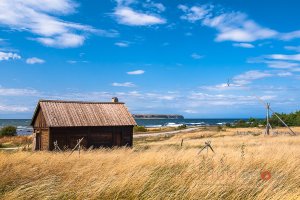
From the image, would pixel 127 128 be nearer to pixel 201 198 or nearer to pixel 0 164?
pixel 0 164

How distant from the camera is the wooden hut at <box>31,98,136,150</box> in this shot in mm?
26828

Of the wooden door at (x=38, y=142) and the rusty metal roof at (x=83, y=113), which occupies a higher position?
the rusty metal roof at (x=83, y=113)

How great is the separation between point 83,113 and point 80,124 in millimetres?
1564

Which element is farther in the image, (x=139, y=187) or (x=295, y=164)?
(x=295, y=164)

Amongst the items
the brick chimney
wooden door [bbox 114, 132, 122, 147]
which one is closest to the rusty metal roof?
wooden door [bbox 114, 132, 122, 147]

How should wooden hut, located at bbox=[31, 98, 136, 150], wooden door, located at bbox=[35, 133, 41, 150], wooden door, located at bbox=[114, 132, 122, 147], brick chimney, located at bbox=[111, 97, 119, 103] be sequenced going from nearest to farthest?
1. wooden hut, located at bbox=[31, 98, 136, 150]
2. wooden door, located at bbox=[35, 133, 41, 150]
3. wooden door, located at bbox=[114, 132, 122, 147]
4. brick chimney, located at bbox=[111, 97, 119, 103]

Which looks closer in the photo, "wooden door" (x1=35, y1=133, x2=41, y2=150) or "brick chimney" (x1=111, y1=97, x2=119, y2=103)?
"wooden door" (x1=35, y1=133, x2=41, y2=150)

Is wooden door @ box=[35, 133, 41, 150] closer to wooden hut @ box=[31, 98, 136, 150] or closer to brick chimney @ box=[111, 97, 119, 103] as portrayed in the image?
wooden hut @ box=[31, 98, 136, 150]

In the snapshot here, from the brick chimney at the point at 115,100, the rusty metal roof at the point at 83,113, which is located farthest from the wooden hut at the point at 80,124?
the brick chimney at the point at 115,100

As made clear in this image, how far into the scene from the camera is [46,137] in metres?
27.5

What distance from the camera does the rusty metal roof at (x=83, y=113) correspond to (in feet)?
88.3

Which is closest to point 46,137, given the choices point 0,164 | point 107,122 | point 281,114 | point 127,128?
point 107,122

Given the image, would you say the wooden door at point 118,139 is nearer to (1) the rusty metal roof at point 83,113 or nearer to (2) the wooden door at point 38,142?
Answer: (1) the rusty metal roof at point 83,113

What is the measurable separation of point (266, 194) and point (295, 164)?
3307 mm
